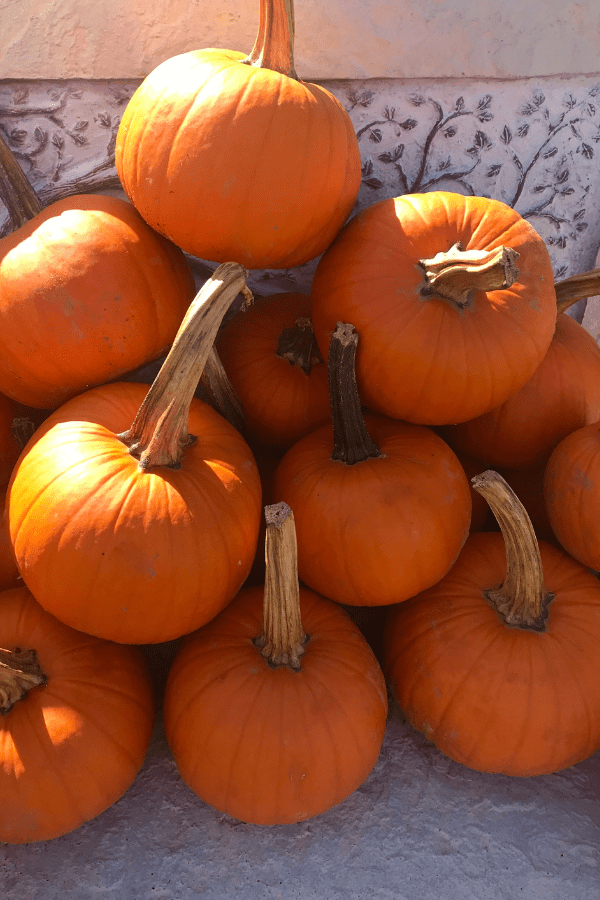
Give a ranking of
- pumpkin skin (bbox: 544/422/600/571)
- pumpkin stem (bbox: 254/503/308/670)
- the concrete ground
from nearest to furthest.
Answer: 1. pumpkin stem (bbox: 254/503/308/670)
2. the concrete ground
3. pumpkin skin (bbox: 544/422/600/571)

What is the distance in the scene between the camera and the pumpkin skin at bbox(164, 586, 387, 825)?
121 cm

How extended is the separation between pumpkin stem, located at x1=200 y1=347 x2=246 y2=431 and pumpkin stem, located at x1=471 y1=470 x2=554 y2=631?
0.65 meters

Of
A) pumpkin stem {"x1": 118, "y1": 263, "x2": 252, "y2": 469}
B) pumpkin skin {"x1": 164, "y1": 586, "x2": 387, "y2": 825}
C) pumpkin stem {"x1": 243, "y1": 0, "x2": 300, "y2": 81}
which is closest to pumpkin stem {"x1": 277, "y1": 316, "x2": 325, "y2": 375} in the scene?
pumpkin stem {"x1": 118, "y1": 263, "x2": 252, "y2": 469}

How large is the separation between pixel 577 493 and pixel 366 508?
515 mm

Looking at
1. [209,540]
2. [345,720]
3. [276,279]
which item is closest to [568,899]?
[345,720]

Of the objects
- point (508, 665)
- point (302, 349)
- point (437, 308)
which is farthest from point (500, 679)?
point (302, 349)

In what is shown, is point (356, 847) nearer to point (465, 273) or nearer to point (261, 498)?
point (261, 498)

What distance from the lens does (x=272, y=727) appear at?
121 centimetres

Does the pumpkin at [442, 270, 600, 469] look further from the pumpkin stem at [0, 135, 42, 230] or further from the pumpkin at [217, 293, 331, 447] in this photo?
the pumpkin stem at [0, 135, 42, 230]

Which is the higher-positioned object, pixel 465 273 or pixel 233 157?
pixel 233 157

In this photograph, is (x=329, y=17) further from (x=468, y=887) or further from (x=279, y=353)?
(x=468, y=887)

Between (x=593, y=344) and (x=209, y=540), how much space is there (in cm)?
118

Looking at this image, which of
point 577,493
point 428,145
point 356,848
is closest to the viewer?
point 356,848

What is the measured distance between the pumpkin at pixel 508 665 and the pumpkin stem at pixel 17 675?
2.50 feet
